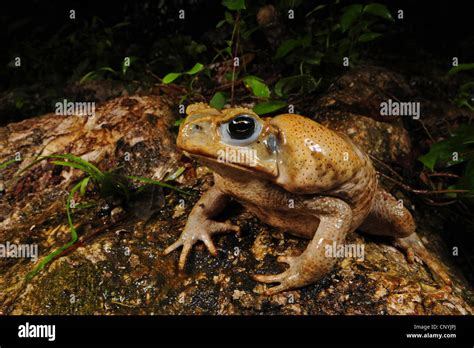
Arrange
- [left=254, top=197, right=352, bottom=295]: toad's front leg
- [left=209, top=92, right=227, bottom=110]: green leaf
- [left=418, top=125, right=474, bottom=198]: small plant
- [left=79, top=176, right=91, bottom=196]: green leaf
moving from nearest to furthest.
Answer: [left=254, top=197, right=352, bottom=295]: toad's front leg → [left=79, top=176, right=91, bottom=196]: green leaf → [left=418, top=125, right=474, bottom=198]: small plant → [left=209, top=92, right=227, bottom=110]: green leaf

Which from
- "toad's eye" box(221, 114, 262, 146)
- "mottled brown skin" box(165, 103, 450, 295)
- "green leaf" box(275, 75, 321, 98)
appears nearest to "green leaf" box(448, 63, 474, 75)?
"green leaf" box(275, 75, 321, 98)

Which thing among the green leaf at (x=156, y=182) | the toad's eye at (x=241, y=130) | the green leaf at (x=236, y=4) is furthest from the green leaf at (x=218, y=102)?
the toad's eye at (x=241, y=130)

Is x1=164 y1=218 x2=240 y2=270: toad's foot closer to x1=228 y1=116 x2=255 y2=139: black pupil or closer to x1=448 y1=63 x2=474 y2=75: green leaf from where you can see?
x1=228 y1=116 x2=255 y2=139: black pupil

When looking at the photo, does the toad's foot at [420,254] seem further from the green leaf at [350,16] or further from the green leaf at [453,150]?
the green leaf at [350,16]

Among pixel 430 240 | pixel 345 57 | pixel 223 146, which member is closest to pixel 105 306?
pixel 223 146

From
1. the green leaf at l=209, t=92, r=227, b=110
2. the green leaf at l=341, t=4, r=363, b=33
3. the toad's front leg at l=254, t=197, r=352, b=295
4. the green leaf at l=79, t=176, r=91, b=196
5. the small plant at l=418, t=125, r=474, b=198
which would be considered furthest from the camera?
the green leaf at l=341, t=4, r=363, b=33

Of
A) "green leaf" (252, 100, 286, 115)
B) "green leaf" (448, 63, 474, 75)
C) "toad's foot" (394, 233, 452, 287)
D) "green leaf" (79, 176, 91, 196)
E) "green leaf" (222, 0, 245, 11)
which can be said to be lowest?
"toad's foot" (394, 233, 452, 287)

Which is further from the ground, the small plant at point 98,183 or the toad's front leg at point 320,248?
the small plant at point 98,183
